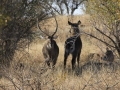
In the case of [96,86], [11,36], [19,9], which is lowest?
[96,86]

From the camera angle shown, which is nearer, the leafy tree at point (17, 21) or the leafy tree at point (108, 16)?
the leafy tree at point (108, 16)

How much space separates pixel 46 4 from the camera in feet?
45.7

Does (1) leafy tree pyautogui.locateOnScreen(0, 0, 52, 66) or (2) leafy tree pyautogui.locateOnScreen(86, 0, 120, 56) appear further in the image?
(1) leafy tree pyautogui.locateOnScreen(0, 0, 52, 66)

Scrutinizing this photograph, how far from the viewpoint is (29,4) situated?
13.5 m

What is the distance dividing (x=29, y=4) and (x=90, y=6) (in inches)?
92.7

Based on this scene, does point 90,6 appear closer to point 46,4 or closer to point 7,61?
point 46,4

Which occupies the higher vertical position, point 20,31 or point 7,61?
point 20,31

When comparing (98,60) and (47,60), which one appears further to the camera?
(98,60)

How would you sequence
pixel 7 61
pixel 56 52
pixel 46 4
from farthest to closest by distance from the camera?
1. pixel 46 4
2. pixel 56 52
3. pixel 7 61

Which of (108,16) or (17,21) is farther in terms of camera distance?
(17,21)

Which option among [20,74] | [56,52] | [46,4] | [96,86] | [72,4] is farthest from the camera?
[72,4]

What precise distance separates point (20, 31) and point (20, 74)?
19.3 ft

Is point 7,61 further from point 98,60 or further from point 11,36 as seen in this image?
point 98,60

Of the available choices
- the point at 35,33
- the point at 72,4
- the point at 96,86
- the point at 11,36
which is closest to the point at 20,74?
the point at 96,86
